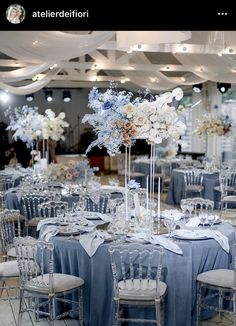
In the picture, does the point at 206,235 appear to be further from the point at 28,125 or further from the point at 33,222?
the point at 28,125

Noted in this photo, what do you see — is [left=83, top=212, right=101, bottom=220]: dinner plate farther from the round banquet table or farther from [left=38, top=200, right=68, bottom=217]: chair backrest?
the round banquet table

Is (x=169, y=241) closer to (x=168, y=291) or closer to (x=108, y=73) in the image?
(x=168, y=291)

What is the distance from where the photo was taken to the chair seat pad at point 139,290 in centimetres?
365

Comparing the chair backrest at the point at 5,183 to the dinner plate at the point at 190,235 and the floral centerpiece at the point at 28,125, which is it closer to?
the floral centerpiece at the point at 28,125

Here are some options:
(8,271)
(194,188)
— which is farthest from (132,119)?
(194,188)

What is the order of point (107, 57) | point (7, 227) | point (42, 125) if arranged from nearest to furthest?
point (7, 227) < point (42, 125) < point (107, 57)

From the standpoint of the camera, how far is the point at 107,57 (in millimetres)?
11781

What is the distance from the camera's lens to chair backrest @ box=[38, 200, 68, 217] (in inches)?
220

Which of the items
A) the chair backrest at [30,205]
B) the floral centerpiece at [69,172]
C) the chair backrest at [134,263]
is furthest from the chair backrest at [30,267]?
the floral centerpiece at [69,172]

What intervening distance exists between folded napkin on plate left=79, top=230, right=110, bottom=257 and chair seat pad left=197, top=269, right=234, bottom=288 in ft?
2.66

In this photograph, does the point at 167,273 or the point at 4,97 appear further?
the point at 4,97
